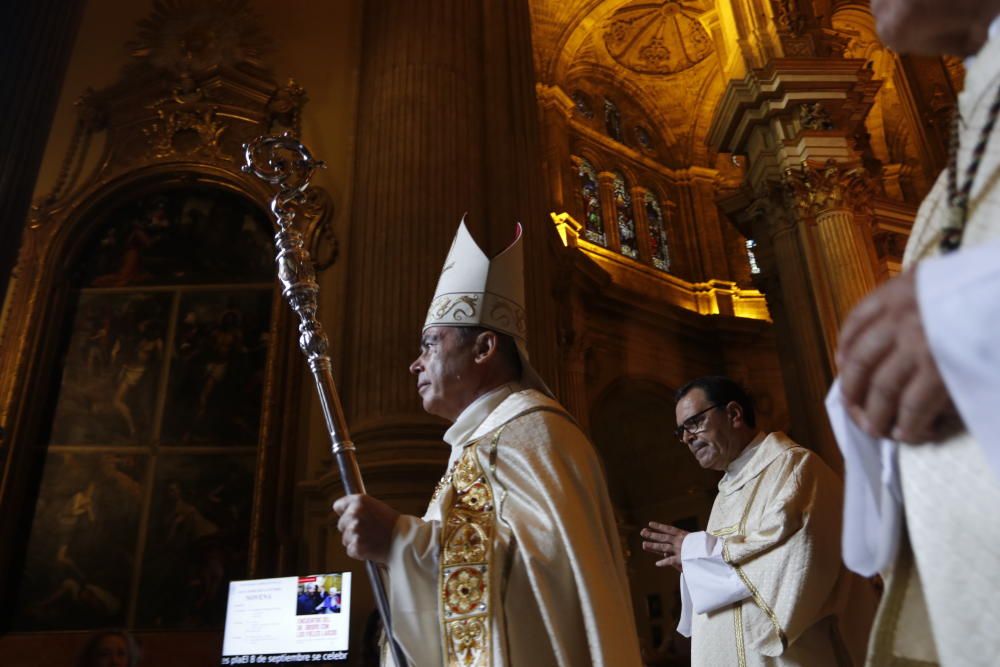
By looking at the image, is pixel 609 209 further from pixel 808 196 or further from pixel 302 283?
pixel 302 283

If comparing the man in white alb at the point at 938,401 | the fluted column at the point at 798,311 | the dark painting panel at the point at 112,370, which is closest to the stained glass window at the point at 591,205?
the fluted column at the point at 798,311

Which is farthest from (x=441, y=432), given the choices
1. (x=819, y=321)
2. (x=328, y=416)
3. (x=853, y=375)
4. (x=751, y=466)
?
(x=819, y=321)

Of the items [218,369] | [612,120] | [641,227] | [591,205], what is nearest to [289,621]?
[218,369]

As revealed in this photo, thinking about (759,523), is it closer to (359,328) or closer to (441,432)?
(441,432)

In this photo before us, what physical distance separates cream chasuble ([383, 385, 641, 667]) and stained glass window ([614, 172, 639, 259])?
1478 centimetres

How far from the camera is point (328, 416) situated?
81.8 inches

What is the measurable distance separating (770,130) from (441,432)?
7.81m

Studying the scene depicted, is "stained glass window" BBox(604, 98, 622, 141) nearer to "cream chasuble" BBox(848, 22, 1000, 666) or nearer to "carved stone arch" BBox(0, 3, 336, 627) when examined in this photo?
"carved stone arch" BBox(0, 3, 336, 627)

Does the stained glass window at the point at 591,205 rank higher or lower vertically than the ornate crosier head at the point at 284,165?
higher

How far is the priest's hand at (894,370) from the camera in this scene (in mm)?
786

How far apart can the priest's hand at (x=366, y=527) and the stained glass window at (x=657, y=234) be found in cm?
1563

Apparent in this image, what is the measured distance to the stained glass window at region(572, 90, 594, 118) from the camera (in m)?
17.2

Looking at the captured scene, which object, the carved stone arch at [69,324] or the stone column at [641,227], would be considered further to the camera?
the stone column at [641,227]

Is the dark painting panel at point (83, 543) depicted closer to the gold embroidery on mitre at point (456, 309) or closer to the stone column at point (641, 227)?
the gold embroidery on mitre at point (456, 309)
